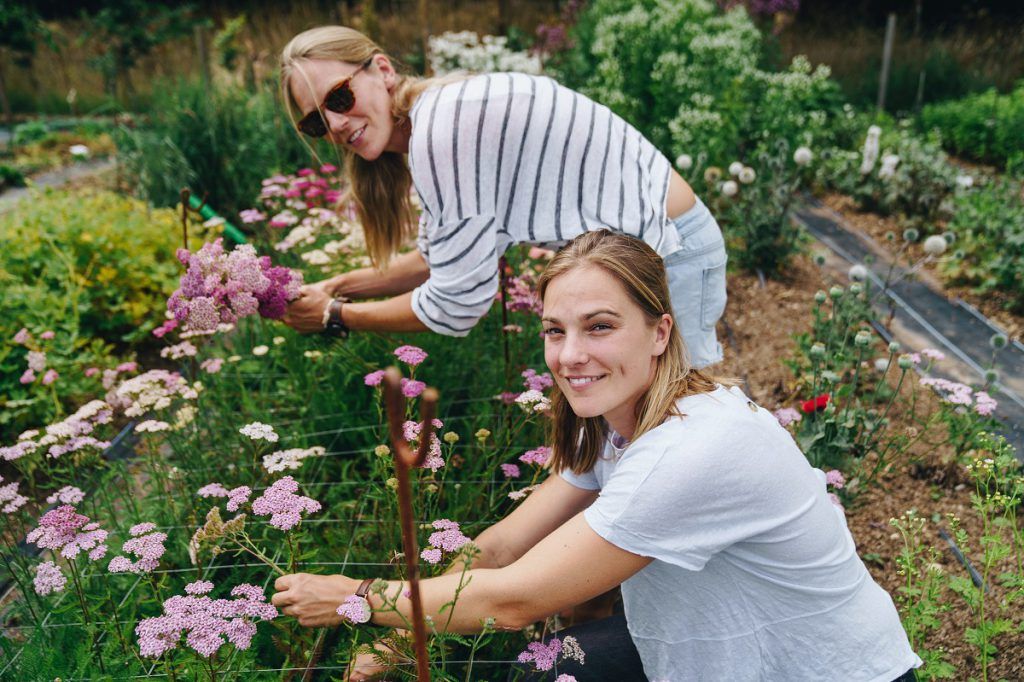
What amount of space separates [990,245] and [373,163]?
3743mm

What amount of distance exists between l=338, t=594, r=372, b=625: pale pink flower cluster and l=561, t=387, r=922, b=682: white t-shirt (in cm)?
42

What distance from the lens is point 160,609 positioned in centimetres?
184

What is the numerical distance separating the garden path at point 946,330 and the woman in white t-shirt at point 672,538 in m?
1.66

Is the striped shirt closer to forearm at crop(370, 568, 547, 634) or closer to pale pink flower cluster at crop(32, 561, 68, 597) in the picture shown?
forearm at crop(370, 568, 547, 634)

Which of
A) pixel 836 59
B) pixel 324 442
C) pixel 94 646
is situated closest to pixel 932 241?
pixel 324 442

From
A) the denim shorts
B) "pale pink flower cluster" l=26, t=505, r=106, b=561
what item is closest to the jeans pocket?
the denim shorts

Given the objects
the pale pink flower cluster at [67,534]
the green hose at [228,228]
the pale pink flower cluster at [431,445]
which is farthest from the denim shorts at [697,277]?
the green hose at [228,228]

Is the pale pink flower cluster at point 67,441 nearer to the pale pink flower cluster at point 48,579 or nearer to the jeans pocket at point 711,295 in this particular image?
the pale pink flower cluster at point 48,579

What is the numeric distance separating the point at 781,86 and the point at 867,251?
162 centimetres

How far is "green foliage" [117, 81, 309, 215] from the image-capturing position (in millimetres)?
5324

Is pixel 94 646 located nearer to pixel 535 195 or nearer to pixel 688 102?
pixel 535 195

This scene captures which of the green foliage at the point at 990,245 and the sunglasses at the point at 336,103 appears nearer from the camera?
the sunglasses at the point at 336,103

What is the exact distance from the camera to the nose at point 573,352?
1.40 m

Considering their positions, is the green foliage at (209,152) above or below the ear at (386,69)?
below
